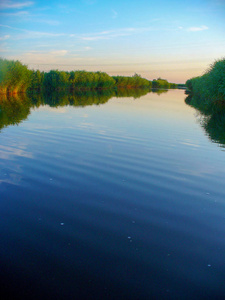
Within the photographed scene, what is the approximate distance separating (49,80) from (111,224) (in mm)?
82138

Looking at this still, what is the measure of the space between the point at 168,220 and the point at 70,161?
4.57 metres

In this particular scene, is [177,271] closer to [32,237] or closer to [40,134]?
[32,237]

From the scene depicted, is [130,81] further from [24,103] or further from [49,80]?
[24,103]

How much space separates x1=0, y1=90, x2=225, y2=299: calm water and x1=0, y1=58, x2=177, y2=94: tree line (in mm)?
35284

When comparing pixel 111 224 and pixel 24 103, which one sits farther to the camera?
pixel 24 103

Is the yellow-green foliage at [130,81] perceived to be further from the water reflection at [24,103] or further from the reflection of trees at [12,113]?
the reflection of trees at [12,113]

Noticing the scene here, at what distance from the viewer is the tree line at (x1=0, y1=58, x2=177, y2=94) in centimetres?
4138

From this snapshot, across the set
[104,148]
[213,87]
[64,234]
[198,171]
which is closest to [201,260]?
[64,234]

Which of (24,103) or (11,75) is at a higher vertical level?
(11,75)

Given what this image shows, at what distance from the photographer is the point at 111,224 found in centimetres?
512

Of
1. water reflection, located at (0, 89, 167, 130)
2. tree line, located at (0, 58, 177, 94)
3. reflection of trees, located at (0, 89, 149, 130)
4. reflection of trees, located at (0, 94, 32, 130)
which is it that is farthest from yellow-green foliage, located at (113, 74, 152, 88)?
reflection of trees, located at (0, 94, 32, 130)

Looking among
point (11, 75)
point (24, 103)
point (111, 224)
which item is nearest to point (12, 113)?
point (24, 103)

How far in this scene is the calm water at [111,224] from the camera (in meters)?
3.60

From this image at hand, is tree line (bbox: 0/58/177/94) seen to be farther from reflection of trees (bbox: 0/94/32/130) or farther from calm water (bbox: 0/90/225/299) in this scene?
calm water (bbox: 0/90/225/299)
